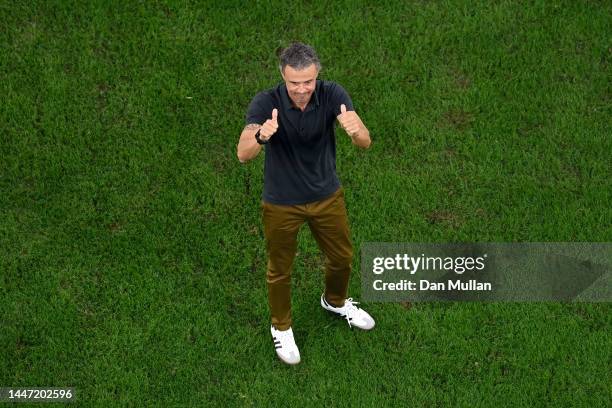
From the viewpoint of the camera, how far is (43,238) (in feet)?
25.9

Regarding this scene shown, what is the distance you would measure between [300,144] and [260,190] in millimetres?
2145

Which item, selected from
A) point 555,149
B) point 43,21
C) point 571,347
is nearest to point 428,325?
point 571,347

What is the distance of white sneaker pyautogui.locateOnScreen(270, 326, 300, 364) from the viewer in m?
7.19

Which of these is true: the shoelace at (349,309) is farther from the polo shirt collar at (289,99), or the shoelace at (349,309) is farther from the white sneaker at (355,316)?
the polo shirt collar at (289,99)

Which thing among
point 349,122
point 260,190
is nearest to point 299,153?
point 349,122

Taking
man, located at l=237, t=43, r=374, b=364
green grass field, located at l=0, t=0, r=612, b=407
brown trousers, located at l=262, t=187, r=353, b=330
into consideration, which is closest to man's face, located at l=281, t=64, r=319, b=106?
man, located at l=237, t=43, r=374, b=364

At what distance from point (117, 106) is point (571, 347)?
4.76m

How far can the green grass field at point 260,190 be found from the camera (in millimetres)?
7180

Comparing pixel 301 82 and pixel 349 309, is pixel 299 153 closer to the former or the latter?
pixel 301 82
